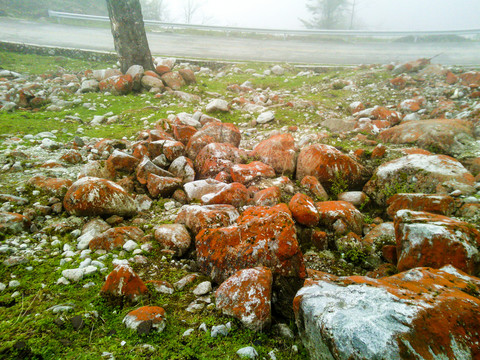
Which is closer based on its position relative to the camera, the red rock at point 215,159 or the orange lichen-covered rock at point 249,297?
the orange lichen-covered rock at point 249,297

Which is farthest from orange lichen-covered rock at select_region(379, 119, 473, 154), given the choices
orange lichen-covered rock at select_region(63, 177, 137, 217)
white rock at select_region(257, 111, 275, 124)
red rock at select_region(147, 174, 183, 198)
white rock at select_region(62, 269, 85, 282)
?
white rock at select_region(62, 269, 85, 282)

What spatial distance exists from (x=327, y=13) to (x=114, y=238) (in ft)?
96.7

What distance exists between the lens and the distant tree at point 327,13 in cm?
2495

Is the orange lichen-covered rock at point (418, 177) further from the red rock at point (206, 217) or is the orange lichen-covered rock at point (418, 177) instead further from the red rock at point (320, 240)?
the red rock at point (206, 217)

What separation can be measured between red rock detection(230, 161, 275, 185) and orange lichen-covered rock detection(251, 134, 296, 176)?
176 mm

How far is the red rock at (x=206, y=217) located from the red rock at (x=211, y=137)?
1.50m

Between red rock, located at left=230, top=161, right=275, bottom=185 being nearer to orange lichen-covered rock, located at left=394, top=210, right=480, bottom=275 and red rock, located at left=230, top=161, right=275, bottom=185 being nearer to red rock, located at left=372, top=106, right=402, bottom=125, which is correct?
orange lichen-covered rock, located at left=394, top=210, right=480, bottom=275

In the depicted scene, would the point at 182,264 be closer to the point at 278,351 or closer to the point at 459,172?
the point at 278,351

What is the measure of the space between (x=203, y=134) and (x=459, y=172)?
3.66 metres

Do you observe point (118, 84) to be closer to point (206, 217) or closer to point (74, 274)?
point (206, 217)

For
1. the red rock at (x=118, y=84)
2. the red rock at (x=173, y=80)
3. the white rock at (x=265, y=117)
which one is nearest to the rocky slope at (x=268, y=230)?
the white rock at (x=265, y=117)

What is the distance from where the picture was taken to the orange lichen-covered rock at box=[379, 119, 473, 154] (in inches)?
157

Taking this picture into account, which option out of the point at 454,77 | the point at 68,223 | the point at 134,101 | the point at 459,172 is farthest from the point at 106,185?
the point at 454,77

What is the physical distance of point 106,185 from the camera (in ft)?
10.3
